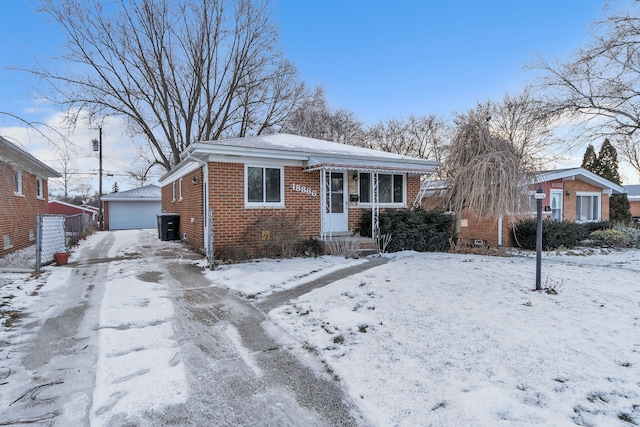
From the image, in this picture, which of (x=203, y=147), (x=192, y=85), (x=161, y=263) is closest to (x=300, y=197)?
(x=203, y=147)

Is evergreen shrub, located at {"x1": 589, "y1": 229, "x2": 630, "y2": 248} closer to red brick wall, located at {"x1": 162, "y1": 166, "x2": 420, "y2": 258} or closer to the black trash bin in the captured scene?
red brick wall, located at {"x1": 162, "y1": 166, "x2": 420, "y2": 258}

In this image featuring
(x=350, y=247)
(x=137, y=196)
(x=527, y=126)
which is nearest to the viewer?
(x=350, y=247)

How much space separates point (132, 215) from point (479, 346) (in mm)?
28639

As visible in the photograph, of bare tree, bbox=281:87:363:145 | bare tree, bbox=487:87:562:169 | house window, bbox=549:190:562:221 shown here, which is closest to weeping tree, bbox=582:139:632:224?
bare tree, bbox=487:87:562:169

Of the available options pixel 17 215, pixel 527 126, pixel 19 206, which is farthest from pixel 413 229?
pixel 19 206

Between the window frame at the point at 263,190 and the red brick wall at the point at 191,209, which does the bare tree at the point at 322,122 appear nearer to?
the red brick wall at the point at 191,209

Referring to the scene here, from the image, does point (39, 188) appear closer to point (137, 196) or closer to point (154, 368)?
point (137, 196)

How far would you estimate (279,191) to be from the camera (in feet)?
33.1

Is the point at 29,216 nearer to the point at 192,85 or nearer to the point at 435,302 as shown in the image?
the point at 192,85

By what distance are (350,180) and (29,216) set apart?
1183 cm

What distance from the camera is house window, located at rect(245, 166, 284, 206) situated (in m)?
9.66

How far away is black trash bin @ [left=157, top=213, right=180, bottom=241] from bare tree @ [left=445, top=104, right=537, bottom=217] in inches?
426

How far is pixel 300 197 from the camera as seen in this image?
10.4 metres

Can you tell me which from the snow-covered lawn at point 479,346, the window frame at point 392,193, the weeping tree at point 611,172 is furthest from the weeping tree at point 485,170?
the weeping tree at point 611,172
